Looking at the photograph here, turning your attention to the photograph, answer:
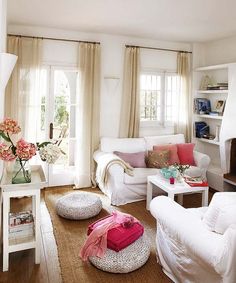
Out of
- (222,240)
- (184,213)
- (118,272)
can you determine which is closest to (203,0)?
(184,213)

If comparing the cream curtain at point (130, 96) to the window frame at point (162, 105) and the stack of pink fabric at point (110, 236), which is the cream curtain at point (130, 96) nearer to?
the window frame at point (162, 105)

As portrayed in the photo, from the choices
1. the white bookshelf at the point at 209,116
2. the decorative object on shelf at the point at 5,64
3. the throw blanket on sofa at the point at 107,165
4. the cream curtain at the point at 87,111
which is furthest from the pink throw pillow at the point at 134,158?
the decorative object on shelf at the point at 5,64

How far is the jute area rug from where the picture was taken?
2.29 metres

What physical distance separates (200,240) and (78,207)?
1894 mm

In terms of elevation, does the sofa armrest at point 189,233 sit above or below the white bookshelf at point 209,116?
below

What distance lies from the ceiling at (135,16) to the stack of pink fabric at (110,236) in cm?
245

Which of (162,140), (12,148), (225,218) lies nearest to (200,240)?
(225,218)

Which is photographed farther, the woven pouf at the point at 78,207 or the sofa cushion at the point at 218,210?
the woven pouf at the point at 78,207

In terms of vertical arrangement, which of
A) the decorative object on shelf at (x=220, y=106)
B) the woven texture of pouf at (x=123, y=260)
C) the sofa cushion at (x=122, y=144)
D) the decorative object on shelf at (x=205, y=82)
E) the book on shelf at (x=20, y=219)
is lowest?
the woven texture of pouf at (x=123, y=260)

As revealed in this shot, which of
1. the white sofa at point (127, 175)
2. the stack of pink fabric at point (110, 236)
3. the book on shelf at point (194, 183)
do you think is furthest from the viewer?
the white sofa at point (127, 175)

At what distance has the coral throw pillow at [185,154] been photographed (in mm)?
4539

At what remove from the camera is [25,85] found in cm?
416

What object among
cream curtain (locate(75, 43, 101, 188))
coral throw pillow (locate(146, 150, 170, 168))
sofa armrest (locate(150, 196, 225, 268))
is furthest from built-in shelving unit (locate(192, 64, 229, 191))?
sofa armrest (locate(150, 196, 225, 268))

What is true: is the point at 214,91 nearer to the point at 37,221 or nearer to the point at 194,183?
the point at 194,183
